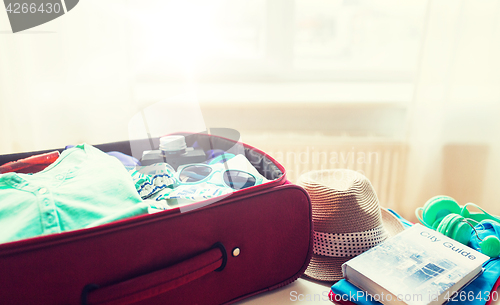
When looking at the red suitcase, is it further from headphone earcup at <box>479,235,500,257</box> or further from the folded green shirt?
headphone earcup at <box>479,235,500,257</box>

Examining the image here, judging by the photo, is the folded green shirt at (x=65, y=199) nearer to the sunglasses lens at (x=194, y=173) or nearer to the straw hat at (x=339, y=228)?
the sunglasses lens at (x=194, y=173)

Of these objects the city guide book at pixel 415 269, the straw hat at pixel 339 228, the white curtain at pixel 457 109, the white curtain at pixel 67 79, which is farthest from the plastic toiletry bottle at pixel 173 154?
the white curtain at pixel 457 109

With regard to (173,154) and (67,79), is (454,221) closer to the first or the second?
(173,154)

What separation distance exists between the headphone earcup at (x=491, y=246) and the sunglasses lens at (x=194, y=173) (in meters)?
0.52

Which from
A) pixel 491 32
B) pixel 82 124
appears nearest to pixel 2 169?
pixel 82 124

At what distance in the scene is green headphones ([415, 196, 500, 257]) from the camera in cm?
54

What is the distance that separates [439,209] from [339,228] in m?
0.26

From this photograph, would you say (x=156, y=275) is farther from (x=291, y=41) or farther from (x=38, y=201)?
(x=291, y=41)

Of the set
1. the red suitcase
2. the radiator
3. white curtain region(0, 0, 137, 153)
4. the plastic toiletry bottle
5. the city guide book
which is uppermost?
white curtain region(0, 0, 137, 153)

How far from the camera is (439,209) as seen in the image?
25.7 inches

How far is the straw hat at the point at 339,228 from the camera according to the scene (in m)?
0.56

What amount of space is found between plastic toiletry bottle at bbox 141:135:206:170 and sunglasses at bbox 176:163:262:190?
32 mm

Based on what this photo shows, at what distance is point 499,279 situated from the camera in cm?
49

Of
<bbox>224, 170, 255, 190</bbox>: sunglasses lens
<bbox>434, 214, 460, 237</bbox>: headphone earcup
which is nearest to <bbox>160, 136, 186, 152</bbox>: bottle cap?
<bbox>224, 170, 255, 190</bbox>: sunglasses lens
